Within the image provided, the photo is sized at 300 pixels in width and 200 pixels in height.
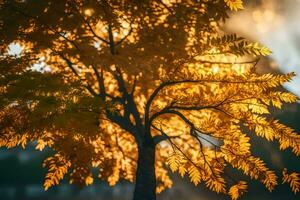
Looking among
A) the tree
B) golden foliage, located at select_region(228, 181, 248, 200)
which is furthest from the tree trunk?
golden foliage, located at select_region(228, 181, 248, 200)

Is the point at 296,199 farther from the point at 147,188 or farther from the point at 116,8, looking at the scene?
the point at 116,8

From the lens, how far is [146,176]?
384 inches

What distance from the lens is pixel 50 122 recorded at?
23.0 ft

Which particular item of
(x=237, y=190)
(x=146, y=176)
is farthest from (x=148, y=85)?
(x=237, y=190)

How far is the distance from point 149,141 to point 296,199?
63.4 feet

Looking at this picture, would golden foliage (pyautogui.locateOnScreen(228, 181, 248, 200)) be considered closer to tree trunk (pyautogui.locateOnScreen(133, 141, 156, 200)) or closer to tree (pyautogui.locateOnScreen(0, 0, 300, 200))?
tree (pyautogui.locateOnScreen(0, 0, 300, 200))

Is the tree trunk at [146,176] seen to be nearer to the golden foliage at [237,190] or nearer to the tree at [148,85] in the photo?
the tree at [148,85]

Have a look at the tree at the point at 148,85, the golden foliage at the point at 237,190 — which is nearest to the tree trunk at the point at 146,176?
the tree at the point at 148,85

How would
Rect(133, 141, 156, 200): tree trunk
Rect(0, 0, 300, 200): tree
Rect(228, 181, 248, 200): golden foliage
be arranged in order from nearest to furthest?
Rect(0, 0, 300, 200): tree → Rect(228, 181, 248, 200): golden foliage → Rect(133, 141, 156, 200): tree trunk

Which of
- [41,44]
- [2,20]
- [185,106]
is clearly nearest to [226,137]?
[185,106]

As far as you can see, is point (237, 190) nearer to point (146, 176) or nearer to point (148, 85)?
point (146, 176)

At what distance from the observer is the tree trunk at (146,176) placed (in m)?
9.68

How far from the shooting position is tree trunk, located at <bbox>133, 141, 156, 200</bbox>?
31.8 feet

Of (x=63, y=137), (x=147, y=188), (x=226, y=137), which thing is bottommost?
(x=147, y=188)
